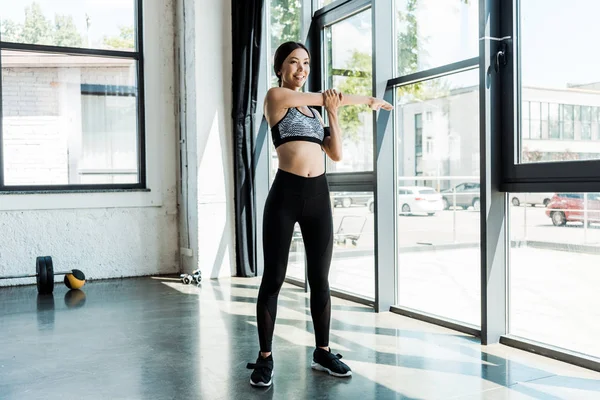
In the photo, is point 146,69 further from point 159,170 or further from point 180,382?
point 180,382

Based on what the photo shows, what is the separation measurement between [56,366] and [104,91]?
11.2 ft

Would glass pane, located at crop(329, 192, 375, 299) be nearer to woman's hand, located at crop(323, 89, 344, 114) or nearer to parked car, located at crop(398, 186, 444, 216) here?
parked car, located at crop(398, 186, 444, 216)

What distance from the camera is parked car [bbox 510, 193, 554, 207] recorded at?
281 centimetres

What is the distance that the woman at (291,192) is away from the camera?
2.42 meters

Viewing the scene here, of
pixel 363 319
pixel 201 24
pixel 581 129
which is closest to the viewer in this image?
pixel 581 129

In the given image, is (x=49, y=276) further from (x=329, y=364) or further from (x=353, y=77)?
(x=329, y=364)

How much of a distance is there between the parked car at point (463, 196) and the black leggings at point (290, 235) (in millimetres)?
1027

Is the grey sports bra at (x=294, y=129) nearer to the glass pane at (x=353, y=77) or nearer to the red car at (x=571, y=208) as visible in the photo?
the red car at (x=571, y=208)

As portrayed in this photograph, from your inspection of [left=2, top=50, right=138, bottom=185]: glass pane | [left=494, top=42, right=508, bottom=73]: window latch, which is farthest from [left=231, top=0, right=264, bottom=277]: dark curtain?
[left=494, top=42, right=508, bottom=73]: window latch

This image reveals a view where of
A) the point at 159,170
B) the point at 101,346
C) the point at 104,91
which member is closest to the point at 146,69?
the point at 104,91

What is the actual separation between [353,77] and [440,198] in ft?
4.01

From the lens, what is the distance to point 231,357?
284cm

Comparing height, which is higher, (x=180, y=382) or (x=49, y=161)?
(x=49, y=161)

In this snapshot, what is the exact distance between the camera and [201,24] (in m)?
5.32
